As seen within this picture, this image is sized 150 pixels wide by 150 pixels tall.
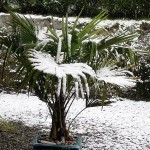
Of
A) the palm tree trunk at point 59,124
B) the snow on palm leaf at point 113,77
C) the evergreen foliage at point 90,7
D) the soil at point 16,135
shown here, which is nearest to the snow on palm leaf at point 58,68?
the snow on palm leaf at point 113,77

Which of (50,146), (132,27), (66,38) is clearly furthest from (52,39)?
(132,27)

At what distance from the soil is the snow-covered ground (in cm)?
23

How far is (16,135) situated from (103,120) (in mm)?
1454

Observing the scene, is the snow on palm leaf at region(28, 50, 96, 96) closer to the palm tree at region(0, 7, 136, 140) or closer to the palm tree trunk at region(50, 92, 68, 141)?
the palm tree at region(0, 7, 136, 140)

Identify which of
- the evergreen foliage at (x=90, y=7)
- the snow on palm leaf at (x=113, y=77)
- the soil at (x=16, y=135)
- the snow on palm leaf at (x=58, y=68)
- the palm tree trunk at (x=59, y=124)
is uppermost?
the evergreen foliage at (x=90, y=7)

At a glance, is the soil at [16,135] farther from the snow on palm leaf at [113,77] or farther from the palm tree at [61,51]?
the snow on palm leaf at [113,77]

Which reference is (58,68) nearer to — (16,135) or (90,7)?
(16,135)

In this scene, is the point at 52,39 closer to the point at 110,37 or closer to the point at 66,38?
the point at 66,38

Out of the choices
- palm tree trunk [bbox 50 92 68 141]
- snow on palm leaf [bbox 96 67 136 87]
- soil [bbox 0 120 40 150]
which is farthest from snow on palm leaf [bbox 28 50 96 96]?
soil [bbox 0 120 40 150]

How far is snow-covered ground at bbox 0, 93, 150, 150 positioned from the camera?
16.0ft

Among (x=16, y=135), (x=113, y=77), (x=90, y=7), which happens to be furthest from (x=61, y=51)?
(x=90, y=7)

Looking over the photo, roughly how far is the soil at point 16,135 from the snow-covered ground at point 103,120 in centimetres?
23

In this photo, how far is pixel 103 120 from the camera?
5.86 m

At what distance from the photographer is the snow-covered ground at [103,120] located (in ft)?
16.0
